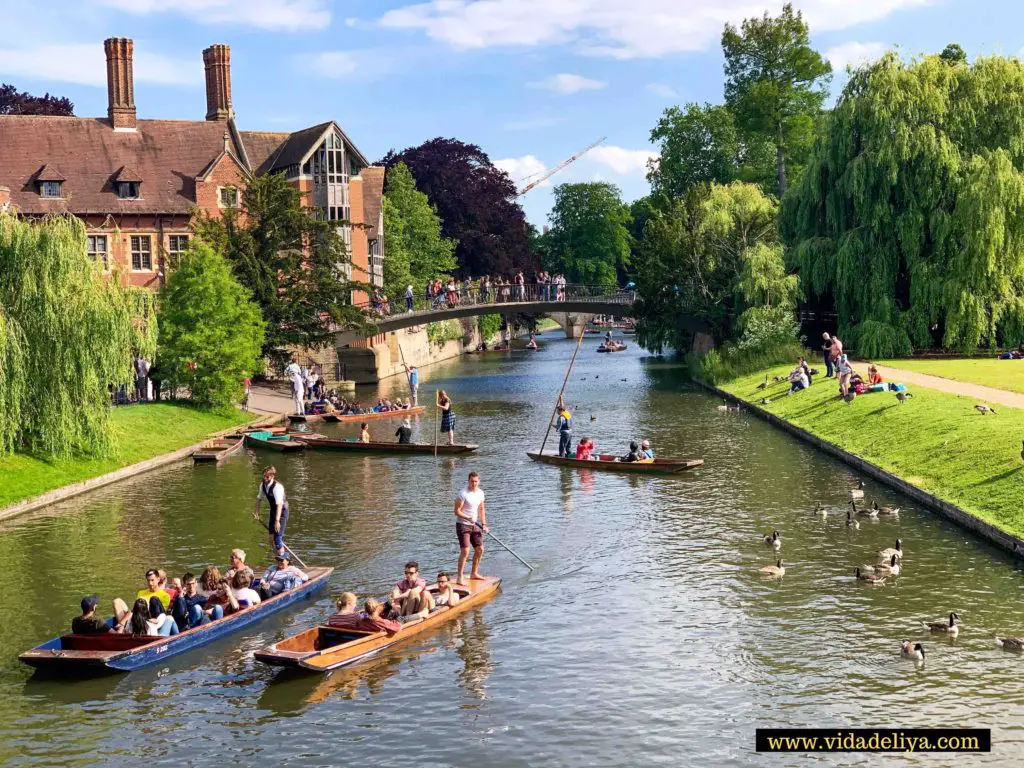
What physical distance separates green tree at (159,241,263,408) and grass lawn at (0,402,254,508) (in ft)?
3.70

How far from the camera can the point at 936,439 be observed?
3231cm

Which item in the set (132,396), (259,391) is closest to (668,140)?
(259,391)

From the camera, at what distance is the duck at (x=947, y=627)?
1822 centimetres

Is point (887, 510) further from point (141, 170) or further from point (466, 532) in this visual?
point (141, 170)

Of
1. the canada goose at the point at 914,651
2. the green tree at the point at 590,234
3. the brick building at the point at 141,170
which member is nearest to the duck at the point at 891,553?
the canada goose at the point at 914,651

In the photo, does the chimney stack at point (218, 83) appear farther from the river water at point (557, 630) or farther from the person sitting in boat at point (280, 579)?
the person sitting in boat at point (280, 579)

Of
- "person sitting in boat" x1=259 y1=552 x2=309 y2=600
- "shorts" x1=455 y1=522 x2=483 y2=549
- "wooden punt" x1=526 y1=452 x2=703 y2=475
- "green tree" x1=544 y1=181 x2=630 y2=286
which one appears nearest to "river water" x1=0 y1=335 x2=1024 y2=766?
"person sitting in boat" x1=259 y1=552 x2=309 y2=600

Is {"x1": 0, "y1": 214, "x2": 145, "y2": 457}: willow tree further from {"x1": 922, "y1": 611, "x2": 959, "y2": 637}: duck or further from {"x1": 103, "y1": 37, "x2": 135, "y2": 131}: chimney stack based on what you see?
{"x1": 103, "y1": 37, "x2": 135, "y2": 131}: chimney stack

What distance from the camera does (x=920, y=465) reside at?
30953 millimetres

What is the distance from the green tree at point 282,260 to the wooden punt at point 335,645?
3642 cm

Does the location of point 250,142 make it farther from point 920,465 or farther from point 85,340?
point 920,465

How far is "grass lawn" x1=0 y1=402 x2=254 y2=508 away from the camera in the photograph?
3127 centimetres

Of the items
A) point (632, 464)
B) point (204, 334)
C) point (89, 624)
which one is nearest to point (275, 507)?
point (89, 624)

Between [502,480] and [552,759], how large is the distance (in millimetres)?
19431
